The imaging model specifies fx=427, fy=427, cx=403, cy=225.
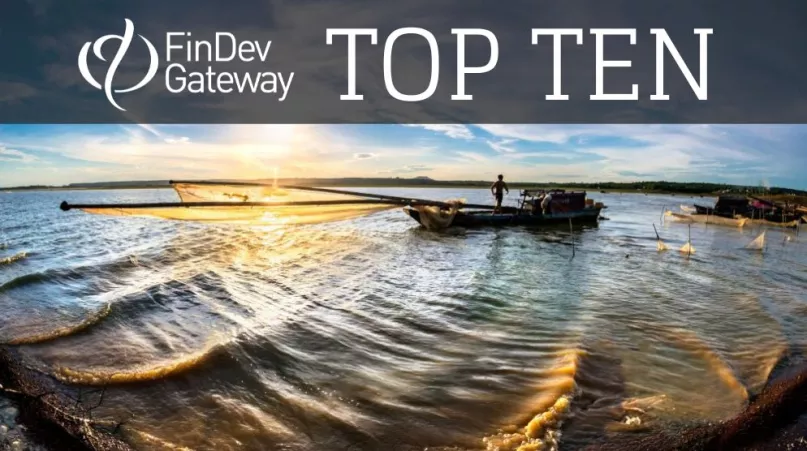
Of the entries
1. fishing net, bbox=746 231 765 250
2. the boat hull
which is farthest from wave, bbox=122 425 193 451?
fishing net, bbox=746 231 765 250

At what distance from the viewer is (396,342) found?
6.56 meters

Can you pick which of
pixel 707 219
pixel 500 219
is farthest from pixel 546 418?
pixel 707 219

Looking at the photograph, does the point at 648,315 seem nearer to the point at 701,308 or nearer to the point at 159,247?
the point at 701,308

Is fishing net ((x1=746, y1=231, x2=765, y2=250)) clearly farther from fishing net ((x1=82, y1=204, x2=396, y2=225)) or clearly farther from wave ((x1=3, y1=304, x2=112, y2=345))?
wave ((x1=3, y1=304, x2=112, y2=345))

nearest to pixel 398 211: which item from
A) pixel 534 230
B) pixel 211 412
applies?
pixel 534 230

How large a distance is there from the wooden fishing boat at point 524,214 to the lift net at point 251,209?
9.74m

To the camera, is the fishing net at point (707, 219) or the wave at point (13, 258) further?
the fishing net at point (707, 219)

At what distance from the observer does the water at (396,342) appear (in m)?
4.32

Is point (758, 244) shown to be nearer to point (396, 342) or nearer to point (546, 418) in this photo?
point (396, 342)

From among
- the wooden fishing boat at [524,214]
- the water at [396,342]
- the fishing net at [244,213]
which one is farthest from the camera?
the wooden fishing boat at [524,214]

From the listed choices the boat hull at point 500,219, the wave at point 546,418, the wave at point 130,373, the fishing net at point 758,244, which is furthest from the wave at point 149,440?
the fishing net at point 758,244

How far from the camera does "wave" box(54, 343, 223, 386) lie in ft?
16.9

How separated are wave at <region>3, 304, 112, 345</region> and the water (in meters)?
0.04

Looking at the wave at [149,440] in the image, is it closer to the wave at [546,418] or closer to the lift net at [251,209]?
the wave at [546,418]
